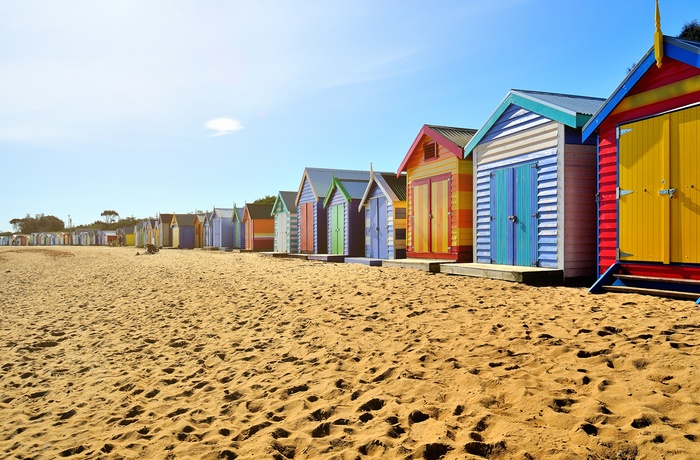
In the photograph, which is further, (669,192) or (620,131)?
(620,131)

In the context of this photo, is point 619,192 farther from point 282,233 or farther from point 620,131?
point 282,233

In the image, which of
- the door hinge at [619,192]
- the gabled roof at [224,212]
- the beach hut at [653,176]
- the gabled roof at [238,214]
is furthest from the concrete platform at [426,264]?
the gabled roof at [224,212]

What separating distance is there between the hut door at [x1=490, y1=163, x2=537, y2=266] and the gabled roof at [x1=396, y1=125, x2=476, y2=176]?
1.92 meters

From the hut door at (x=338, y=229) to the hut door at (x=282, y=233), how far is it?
561 cm

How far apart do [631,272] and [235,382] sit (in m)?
7.14

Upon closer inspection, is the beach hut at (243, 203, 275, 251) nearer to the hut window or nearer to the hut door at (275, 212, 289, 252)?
the hut door at (275, 212, 289, 252)

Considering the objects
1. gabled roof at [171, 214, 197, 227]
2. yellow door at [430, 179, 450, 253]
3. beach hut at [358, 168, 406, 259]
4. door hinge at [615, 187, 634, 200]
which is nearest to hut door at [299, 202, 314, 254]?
beach hut at [358, 168, 406, 259]

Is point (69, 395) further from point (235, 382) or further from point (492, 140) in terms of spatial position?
point (492, 140)

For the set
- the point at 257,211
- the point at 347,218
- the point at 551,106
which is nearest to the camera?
the point at 551,106

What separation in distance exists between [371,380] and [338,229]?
17.5 m

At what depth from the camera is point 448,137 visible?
47.9 feet

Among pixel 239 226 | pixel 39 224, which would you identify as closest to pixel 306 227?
pixel 239 226

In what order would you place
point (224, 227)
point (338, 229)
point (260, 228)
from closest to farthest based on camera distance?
point (338, 229) < point (260, 228) < point (224, 227)

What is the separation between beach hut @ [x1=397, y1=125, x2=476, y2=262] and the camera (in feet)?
46.3
